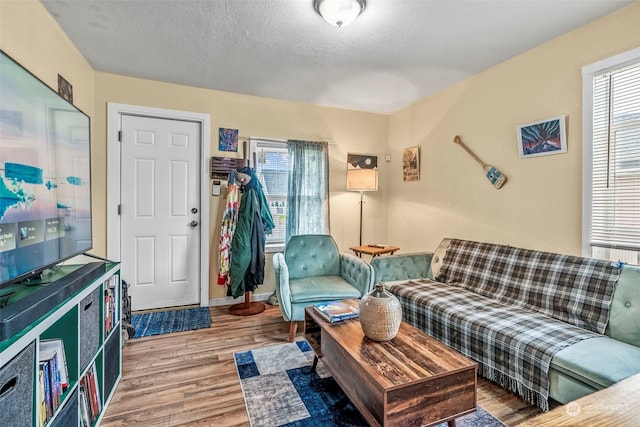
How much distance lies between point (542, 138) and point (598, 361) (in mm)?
1568

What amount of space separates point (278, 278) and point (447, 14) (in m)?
2.17

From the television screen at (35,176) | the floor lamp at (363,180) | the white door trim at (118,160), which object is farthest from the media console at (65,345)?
the floor lamp at (363,180)

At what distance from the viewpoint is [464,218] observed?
2.95 m

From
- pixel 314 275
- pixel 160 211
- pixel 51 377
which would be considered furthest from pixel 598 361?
pixel 160 211

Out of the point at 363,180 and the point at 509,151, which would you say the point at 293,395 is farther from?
the point at 509,151

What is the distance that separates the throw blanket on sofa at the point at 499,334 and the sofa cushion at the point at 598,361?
0.05m

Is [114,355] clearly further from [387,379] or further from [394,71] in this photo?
[394,71]

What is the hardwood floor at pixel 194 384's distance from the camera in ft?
5.24

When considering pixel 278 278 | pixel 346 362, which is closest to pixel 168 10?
pixel 278 278

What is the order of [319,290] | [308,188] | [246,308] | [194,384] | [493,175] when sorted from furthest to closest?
[308,188]
[246,308]
[493,175]
[319,290]
[194,384]

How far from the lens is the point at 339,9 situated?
5.73 feet

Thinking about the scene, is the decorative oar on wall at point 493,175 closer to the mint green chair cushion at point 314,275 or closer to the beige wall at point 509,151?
the beige wall at point 509,151

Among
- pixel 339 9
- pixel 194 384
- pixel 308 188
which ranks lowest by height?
pixel 194 384

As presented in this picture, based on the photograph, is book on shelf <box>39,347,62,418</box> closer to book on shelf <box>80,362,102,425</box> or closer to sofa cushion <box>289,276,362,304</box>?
book on shelf <box>80,362,102,425</box>
